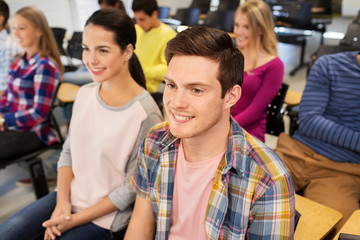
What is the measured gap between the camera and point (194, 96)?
0.92 metres

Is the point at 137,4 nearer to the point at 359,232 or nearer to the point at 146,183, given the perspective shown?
the point at 146,183

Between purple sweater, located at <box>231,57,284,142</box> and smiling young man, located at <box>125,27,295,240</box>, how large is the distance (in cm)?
89

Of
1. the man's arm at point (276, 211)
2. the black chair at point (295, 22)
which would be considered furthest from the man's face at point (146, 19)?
the black chair at point (295, 22)

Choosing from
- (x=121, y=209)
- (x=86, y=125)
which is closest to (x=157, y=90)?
(x=86, y=125)

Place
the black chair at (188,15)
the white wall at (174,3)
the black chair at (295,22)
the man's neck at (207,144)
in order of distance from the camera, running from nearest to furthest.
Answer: the man's neck at (207,144)
the black chair at (295,22)
the black chair at (188,15)
the white wall at (174,3)

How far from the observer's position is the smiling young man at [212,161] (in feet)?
2.95

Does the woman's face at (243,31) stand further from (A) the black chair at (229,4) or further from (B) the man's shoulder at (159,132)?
(A) the black chair at (229,4)

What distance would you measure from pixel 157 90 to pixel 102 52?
3.98ft

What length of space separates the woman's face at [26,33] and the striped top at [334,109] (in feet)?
5.48

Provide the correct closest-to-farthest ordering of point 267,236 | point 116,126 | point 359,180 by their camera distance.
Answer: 1. point 267,236
2. point 116,126
3. point 359,180

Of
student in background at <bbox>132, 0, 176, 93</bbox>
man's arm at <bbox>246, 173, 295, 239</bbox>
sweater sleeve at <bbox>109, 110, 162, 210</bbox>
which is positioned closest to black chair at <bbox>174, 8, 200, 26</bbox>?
student in background at <bbox>132, 0, 176, 93</bbox>

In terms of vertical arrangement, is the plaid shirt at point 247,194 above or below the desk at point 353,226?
above

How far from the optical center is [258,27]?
1.97 m

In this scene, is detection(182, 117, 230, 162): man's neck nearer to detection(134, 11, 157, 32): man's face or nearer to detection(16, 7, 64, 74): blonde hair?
detection(16, 7, 64, 74): blonde hair
